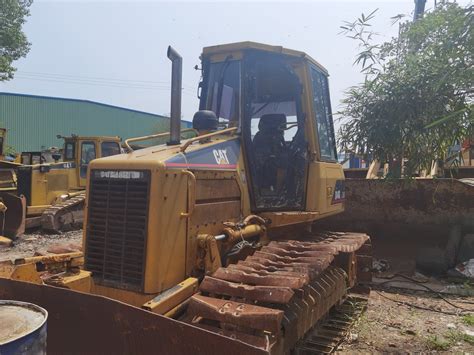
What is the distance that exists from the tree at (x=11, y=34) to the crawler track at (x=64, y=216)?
12779 mm

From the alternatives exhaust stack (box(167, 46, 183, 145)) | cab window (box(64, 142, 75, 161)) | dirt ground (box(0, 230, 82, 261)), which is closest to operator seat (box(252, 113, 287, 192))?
exhaust stack (box(167, 46, 183, 145))

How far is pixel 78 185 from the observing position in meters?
11.7

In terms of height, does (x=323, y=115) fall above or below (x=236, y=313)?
above

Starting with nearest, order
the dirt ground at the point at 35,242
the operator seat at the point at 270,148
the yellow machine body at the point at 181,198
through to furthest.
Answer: the yellow machine body at the point at 181,198, the operator seat at the point at 270,148, the dirt ground at the point at 35,242

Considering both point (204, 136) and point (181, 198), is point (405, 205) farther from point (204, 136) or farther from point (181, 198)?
point (181, 198)

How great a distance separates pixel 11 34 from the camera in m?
20.6

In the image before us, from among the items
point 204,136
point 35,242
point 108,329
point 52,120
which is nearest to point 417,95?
point 204,136

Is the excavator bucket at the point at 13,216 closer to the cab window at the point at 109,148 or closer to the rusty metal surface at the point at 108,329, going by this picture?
the cab window at the point at 109,148

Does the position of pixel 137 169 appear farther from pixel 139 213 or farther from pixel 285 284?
pixel 285 284

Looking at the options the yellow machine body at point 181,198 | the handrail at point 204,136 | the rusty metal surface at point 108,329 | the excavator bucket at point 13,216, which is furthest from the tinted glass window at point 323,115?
the excavator bucket at point 13,216

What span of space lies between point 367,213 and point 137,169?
5.51 meters

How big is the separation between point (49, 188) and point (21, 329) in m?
9.76

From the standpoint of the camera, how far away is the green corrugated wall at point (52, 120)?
32562mm

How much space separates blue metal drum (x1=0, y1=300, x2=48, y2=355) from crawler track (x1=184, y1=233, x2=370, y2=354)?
94cm
